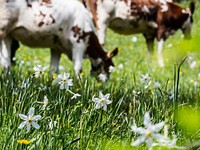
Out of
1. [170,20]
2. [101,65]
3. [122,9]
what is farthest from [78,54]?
[170,20]

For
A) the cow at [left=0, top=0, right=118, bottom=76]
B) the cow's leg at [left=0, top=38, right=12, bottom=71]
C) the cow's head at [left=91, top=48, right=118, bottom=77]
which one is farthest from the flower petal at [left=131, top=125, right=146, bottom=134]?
the cow's head at [left=91, top=48, right=118, bottom=77]

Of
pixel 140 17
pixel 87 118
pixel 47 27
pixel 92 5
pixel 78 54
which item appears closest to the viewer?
pixel 87 118

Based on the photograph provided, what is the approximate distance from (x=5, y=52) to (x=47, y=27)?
2.15ft

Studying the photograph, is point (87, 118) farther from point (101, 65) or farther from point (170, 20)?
point (170, 20)

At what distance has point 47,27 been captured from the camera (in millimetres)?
6844

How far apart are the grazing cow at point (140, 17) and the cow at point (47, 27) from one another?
2901 mm

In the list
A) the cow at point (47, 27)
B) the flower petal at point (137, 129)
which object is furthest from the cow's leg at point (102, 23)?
the flower petal at point (137, 129)

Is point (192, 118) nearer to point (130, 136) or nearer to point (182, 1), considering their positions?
point (130, 136)

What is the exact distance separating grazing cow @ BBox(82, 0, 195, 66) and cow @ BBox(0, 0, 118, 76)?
2901mm

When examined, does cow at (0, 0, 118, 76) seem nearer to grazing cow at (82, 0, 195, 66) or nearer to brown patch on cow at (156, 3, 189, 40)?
grazing cow at (82, 0, 195, 66)

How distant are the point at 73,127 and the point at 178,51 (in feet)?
7.40

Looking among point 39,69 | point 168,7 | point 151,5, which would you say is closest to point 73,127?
point 39,69

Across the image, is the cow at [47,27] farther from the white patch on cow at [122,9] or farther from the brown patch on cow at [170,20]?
the brown patch on cow at [170,20]

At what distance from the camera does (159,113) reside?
3523mm
